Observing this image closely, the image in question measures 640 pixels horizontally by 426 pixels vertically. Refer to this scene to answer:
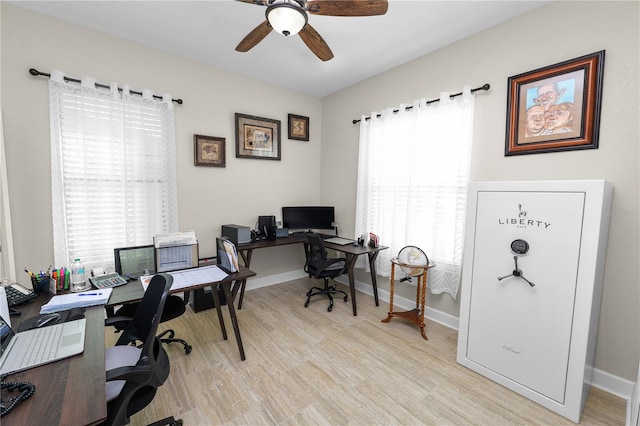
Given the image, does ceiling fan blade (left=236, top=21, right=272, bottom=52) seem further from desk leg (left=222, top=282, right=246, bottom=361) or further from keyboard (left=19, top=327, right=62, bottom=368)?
keyboard (left=19, top=327, right=62, bottom=368)

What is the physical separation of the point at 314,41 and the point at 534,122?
1.90 m

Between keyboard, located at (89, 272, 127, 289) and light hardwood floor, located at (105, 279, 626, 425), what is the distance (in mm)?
802

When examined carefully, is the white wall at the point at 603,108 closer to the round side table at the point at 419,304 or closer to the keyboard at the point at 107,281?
the round side table at the point at 419,304

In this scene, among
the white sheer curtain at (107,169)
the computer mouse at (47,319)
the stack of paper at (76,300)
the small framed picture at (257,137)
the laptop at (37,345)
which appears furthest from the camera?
the small framed picture at (257,137)

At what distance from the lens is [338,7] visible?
5.49 feet

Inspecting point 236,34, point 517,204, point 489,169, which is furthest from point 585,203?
point 236,34

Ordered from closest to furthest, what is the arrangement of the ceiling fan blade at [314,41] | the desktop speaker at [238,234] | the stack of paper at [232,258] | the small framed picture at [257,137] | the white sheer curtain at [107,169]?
1. the ceiling fan blade at [314,41]
2. the stack of paper at [232,258]
3. the white sheer curtain at [107,169]
4. the desktop speaker at [238,234]
5. the small framed picture at [257,137]

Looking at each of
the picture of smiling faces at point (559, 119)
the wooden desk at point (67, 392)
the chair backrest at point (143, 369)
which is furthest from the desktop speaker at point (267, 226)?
the picture of smiling faces at point (559, 119)

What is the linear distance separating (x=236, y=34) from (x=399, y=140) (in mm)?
2027

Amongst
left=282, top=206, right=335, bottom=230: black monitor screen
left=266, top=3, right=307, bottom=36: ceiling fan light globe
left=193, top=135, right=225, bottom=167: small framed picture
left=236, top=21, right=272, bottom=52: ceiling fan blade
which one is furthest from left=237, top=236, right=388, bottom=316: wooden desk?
left=266, top=3, right=307, bottom=36: ceiling fan light globe

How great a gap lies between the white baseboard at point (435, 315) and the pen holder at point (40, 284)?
2161 millimetres

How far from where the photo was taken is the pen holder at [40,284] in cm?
175

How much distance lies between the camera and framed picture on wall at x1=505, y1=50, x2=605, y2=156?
192 cm

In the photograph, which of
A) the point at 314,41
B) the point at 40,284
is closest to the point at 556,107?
the point at 314,41
